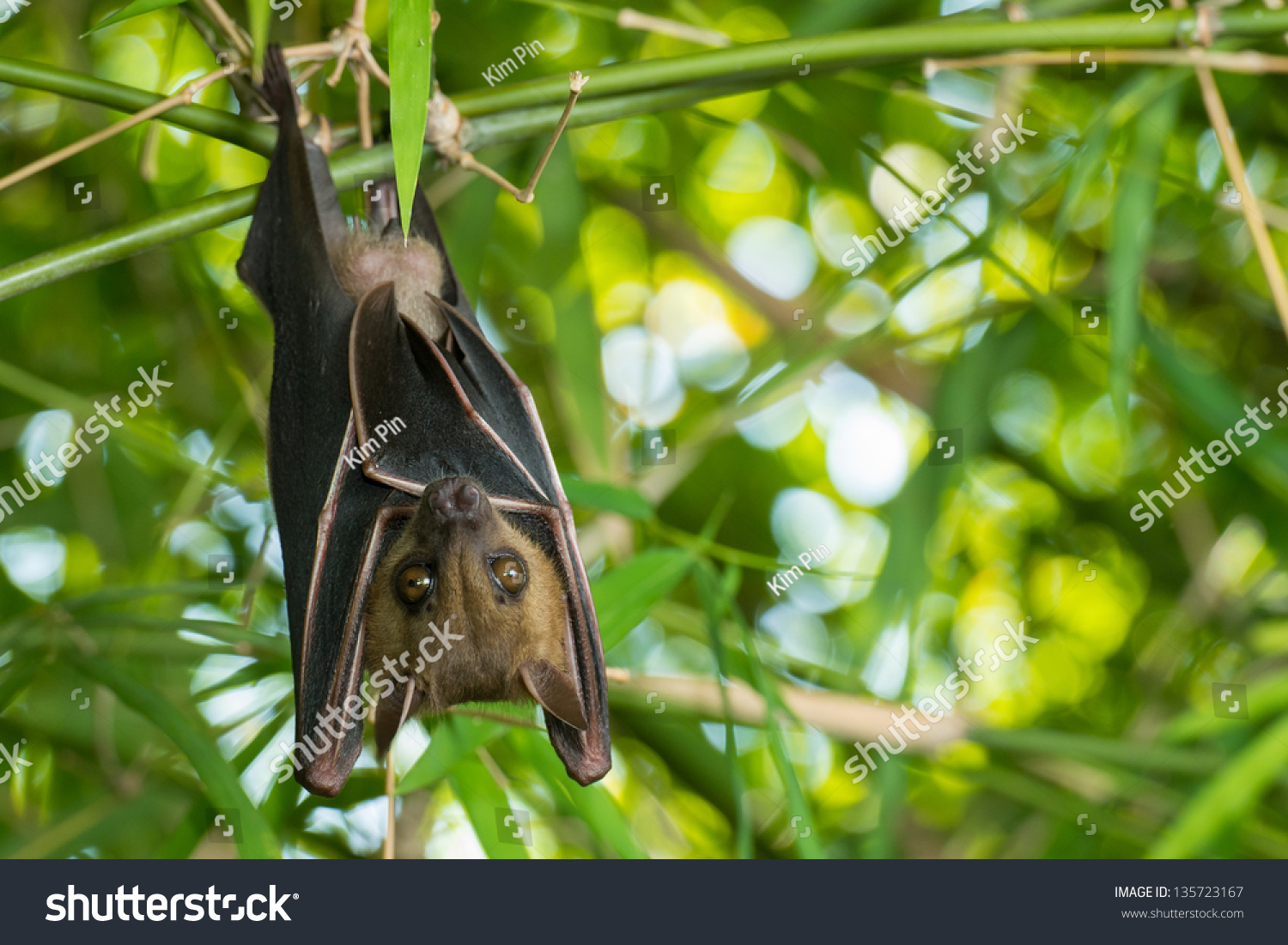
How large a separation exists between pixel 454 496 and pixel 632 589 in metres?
0.67

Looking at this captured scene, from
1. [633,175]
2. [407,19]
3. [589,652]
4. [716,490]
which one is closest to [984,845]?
[716,490]

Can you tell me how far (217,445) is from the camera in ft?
11.4

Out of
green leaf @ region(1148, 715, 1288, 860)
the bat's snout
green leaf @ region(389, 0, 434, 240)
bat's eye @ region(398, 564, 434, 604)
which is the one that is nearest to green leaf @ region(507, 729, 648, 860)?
bat's eye @ region(398, 564, 434, 604)

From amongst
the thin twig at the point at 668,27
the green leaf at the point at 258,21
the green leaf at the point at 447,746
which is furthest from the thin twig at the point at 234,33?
the green leaf at the point at 447,746

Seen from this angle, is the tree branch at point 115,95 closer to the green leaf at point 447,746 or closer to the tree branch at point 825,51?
the tree branch at point 825,51

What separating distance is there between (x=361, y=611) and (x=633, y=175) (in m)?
3.01

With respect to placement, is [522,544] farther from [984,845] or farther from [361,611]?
[984,845]

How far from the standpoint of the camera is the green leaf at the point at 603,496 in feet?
9.09

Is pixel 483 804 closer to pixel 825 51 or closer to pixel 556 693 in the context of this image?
pixel 556 693

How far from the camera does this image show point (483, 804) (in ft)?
8.87

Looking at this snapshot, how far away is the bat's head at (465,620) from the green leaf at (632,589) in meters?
0.12

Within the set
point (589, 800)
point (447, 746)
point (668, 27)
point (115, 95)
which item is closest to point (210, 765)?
point (447, 746)

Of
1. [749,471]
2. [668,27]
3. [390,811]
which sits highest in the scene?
[749,471]

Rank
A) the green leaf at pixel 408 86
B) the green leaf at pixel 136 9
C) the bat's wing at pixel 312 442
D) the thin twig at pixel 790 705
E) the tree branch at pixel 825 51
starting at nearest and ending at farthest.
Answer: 1. the green leaf at pixel 408 86
2. the green leaf at pixel 136 9
3. the tree branch at pixel 825 51
4. the bat's wing at pixel 312 442
5. the thin twig at pixel 790 705
